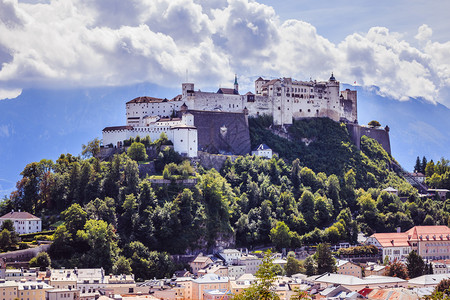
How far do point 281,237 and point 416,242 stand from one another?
657 inches

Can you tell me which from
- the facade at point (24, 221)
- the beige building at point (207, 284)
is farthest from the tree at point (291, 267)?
Result: the facade at point (24, 221)

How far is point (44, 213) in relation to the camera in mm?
78625

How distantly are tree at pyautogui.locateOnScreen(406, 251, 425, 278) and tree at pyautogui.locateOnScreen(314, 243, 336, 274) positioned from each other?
Answer: 26.1 feet

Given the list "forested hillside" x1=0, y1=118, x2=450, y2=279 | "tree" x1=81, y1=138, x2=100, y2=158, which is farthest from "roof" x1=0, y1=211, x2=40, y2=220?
"tree" x1=81, y1=138, x2=100, y2=158

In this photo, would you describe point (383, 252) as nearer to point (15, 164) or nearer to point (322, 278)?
point (322, 278)

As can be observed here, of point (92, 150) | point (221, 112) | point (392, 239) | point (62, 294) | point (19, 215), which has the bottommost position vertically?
point (62, 294)

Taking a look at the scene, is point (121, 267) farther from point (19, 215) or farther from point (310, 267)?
point (310, 267)

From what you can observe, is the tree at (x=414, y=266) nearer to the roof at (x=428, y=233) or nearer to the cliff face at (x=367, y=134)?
the roof at (x=428, y=233)

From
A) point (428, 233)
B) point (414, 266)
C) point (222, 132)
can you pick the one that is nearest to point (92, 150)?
point (222, 132)

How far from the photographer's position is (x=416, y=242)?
88.6 meters

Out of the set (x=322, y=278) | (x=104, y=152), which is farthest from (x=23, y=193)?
(x=322, y=278)

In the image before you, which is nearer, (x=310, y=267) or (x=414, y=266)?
(x=310, y=267)

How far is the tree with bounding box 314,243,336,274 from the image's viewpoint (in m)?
77.6

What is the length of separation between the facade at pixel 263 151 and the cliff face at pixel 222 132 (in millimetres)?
1187
